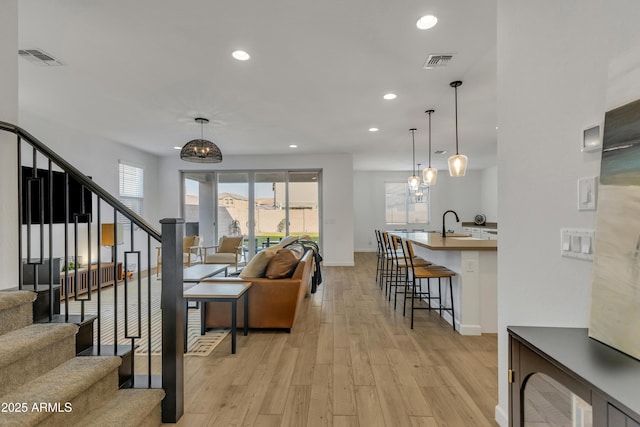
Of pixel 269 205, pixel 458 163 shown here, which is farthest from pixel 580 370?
pixel 269 205

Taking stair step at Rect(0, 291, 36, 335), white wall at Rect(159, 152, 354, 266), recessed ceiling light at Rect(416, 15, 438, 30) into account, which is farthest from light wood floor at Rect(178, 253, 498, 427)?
white wall at Rect(159, 152, 354, 266)

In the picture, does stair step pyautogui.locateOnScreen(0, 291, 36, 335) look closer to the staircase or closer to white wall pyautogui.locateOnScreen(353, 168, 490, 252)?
the staircase

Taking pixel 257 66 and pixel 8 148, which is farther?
pixel 257 66

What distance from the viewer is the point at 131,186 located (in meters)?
6.23

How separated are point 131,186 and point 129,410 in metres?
5.86

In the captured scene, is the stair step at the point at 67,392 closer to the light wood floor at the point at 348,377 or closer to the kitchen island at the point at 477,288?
the light wood floor at the point at 348,377

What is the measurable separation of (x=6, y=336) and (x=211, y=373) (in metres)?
1.26

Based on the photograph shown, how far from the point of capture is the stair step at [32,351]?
1294 mm

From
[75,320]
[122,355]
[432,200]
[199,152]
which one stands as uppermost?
[199,152]

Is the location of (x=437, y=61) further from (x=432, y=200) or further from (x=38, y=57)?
(x=432, y=200)

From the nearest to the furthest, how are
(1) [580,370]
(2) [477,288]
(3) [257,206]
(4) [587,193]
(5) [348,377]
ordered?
(1) [580,370]
(4) [587,193]
(5) [348,377]
(2) [477,288]
(3) [257,206]

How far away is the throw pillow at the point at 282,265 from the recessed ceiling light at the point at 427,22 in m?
2.37

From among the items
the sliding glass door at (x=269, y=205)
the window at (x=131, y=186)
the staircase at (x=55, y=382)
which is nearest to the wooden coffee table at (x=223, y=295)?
the staircase at (x=55, y=382)

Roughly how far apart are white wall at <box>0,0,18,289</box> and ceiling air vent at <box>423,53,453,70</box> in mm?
3105
